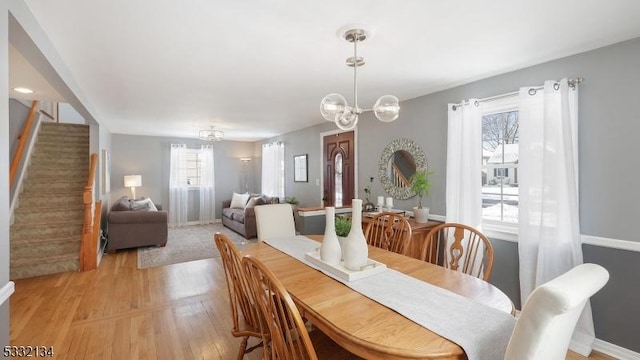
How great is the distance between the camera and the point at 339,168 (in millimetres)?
5004

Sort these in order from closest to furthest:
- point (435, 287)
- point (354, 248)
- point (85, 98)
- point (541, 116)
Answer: point (435, 287) < point (354, 248) < point (541, 116) < point (85, 98)

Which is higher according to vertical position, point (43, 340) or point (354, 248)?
point (354, 248)

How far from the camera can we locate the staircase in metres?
3.75

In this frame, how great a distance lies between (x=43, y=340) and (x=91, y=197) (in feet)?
6.76

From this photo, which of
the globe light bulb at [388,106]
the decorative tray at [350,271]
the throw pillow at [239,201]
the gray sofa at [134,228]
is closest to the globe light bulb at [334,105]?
the globe light bulb at [388,106]

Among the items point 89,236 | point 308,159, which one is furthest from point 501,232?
point 89,236

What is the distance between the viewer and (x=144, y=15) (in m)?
1.75

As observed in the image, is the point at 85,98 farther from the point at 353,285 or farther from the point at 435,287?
the point at 435,287

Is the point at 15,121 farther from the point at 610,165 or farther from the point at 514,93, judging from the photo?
the point at 610,165

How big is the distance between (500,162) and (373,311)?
7.90ft

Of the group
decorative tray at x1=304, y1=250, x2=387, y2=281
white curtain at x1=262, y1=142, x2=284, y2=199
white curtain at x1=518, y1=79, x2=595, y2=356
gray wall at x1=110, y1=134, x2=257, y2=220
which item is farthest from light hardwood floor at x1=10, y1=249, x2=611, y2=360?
gray wall at x1=110, y1=134, x2=257, y2=220

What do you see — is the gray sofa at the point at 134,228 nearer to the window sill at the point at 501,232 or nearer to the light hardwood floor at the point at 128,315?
the light hardwood floor at the point at 128,315

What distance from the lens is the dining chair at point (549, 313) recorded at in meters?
0.78

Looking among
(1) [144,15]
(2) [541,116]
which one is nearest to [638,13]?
(2) [541,116]
